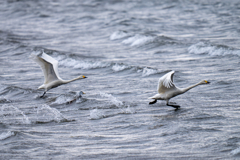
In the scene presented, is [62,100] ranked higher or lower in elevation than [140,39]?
higher

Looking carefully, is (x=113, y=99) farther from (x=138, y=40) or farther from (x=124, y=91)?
(x=138, y=40)

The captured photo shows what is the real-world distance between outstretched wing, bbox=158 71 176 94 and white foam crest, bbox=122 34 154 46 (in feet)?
45.4

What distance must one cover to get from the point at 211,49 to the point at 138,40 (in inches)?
252

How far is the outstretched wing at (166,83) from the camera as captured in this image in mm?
10580

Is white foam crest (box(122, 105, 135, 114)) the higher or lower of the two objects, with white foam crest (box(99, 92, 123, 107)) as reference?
higher

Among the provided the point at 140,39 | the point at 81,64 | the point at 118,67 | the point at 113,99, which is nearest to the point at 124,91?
the point at 113,99

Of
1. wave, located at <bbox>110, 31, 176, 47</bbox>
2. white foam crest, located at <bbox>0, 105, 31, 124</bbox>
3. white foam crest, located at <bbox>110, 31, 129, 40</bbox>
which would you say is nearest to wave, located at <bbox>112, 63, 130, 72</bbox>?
wave, located at <bbox>110, 31, 176, 47</bbox>

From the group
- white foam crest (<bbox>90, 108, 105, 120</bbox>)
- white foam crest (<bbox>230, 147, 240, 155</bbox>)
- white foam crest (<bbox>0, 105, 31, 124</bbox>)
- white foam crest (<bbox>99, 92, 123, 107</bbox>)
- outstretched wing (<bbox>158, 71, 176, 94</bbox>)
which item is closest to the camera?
white foam crest (<bbox>230, 147, 240, 155</bbox>)

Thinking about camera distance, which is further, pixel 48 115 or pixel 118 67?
pixel 118 67

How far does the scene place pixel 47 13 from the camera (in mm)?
46219

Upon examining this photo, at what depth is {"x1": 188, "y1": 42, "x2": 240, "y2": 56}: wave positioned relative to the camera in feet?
65.3

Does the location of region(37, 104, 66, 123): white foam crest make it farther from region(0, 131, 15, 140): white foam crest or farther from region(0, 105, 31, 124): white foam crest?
region(0, 131, 15, 140): white foam crest

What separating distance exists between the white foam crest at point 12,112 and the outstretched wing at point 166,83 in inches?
148

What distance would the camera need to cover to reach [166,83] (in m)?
10.9
